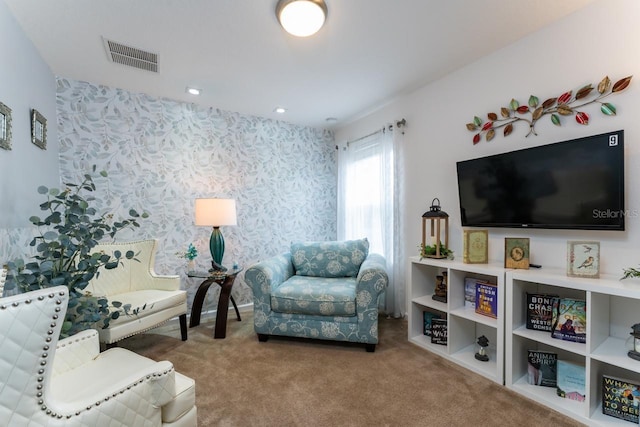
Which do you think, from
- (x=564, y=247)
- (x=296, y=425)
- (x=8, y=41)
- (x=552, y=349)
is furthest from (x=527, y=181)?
(x=8, y=41)

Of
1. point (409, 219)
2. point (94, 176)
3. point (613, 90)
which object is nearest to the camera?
point (613, 90)

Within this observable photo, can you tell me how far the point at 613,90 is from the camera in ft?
5.54

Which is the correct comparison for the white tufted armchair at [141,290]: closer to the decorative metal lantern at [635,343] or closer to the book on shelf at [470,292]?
the book on shelf at [470,292]

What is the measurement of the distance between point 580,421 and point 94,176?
154 inches

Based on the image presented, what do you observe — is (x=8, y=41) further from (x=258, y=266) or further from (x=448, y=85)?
(x=448, y=85)

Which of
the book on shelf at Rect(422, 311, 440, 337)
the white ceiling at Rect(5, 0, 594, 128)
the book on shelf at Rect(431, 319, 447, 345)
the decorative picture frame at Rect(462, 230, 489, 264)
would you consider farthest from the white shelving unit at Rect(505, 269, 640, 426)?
the white ceiling at Rect(5, 0, 594, 128)

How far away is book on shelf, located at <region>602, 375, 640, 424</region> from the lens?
1.46 metres

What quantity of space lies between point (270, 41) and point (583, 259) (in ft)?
7.75

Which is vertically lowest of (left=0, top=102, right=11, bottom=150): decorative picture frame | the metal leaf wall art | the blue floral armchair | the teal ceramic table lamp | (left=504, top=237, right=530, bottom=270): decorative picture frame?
the blue floral armchair

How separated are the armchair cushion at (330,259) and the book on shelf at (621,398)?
182 centimetres

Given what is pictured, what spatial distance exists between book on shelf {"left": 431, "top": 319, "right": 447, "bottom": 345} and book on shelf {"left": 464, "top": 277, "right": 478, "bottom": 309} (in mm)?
237

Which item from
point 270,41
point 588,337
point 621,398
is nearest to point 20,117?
point 270,41

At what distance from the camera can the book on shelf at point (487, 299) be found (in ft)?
6.63

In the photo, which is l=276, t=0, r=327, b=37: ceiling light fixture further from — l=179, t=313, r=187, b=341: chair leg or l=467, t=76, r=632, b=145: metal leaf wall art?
l=179, t=313, r=187, b=341: chair leg
